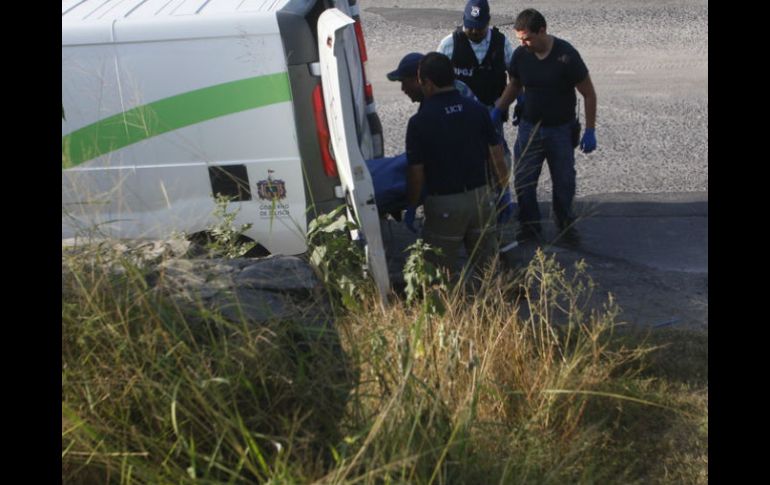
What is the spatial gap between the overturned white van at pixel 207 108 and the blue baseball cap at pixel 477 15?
1.94 m

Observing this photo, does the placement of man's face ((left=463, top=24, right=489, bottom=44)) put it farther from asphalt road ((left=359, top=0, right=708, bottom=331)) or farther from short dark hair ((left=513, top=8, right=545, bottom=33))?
asphalt road ((left=359, top=0, right=708, bottom=331))

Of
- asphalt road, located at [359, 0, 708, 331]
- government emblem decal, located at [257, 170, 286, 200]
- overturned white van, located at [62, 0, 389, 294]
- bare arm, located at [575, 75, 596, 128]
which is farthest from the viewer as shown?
bare arm, located at [575, 75, 596, 128]

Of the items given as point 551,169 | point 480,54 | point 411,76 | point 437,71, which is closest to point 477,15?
point 480,54

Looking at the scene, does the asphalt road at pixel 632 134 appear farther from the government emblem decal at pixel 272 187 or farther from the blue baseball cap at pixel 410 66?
the government emblem decal at pixel 272 187

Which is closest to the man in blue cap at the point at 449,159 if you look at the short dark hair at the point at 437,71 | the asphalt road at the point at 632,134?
the short dark hair at the point at 437,71

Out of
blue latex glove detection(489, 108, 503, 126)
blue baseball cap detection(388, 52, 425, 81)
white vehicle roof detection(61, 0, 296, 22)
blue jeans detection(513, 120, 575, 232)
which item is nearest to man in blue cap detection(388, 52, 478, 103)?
blue baseball cap detection(388, 52, 425, 81)

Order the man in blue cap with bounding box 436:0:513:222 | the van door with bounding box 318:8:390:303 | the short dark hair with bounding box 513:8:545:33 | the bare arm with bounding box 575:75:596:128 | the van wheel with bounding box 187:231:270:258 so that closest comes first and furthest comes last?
the van wheel with bounding box 187:231:270:258 < the van door with bounding box 318:8:390:303 < the short dark hair with bounding box 513:8:545:33 < the bare arm with bounding box 575:75:596:128 < the man in blue cap with bounding box 436:0:513:222

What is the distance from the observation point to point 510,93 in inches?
282

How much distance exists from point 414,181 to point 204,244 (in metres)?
1.26

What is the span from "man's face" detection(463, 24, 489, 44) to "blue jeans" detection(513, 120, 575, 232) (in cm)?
73

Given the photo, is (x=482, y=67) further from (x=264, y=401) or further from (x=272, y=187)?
(x=264, y=401)

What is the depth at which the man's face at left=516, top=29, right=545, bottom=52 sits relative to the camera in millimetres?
6836

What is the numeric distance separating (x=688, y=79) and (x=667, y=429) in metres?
6.85
